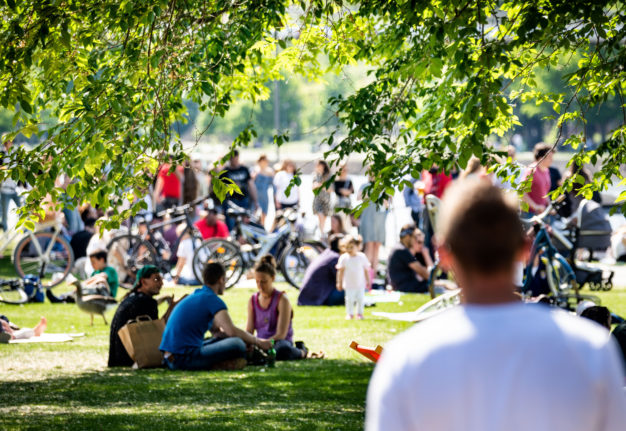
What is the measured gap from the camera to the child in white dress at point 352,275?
14641 mm

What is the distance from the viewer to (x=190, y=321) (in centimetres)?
1068

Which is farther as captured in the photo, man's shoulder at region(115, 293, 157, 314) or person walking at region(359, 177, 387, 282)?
person walking at region(359, 177, 387, 282)

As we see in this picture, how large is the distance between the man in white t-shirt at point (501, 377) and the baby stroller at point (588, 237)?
514 inches

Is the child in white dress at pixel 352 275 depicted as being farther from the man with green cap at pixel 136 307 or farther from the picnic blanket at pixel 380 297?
the man with green cap at pixel 136 307

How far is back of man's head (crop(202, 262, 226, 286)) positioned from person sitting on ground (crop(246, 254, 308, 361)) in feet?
2.66

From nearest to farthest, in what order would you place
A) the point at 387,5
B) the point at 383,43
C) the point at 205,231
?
1. the point at 387,5
2. the point at 383,43
3. the point at 205,231

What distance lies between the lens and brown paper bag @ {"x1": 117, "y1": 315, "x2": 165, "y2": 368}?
10992 millimetres

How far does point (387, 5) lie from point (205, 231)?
1165 cm

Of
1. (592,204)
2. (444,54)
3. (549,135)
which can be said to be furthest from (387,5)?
(549,135)

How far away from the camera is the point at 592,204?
1742 cm

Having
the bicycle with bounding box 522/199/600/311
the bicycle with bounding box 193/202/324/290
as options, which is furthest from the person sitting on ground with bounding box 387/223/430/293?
the bicycle with bounding box 522/199/600/311

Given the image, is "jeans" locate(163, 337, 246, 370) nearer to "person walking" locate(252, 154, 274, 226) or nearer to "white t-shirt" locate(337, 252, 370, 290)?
"white t-shirt" locate(337, 252, 370, 290)

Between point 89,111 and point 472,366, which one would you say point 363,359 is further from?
point 472,366

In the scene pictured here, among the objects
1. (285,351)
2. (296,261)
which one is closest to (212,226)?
(296,261)
